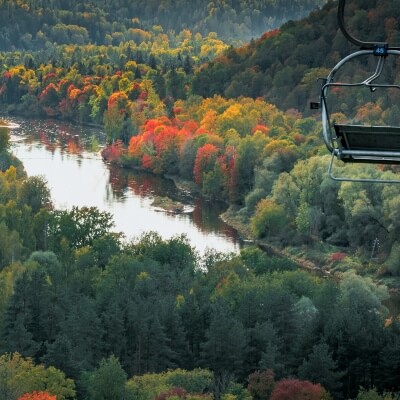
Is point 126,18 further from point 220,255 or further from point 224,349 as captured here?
point 224,349

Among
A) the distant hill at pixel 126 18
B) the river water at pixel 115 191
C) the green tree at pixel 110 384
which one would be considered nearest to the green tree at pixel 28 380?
the green tree at pixel 110 384

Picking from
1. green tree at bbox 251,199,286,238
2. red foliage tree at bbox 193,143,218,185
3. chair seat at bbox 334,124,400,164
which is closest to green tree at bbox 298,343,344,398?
chair seat at bbox 334,124,400,164

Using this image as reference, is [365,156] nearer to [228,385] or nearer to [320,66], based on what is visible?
[228,385]

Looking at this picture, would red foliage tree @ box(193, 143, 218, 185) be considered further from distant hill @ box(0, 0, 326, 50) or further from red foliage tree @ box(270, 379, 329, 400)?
distant hill @ box(0, 0, 326, 50)

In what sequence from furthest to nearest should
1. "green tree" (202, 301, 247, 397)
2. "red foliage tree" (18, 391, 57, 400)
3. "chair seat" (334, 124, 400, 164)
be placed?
"green tree" (202, 301, 247, 397)
"red foliage tree" (18, 391, 57, 400)
"chair seat" (334, 124, 400, 164)

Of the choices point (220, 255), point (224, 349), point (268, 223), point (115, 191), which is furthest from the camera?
point (115, 191)

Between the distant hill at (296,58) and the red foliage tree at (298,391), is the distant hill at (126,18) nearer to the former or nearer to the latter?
the distant hill at (296,58)

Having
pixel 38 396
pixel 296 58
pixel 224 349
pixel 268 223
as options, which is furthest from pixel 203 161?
pixel 38 396
